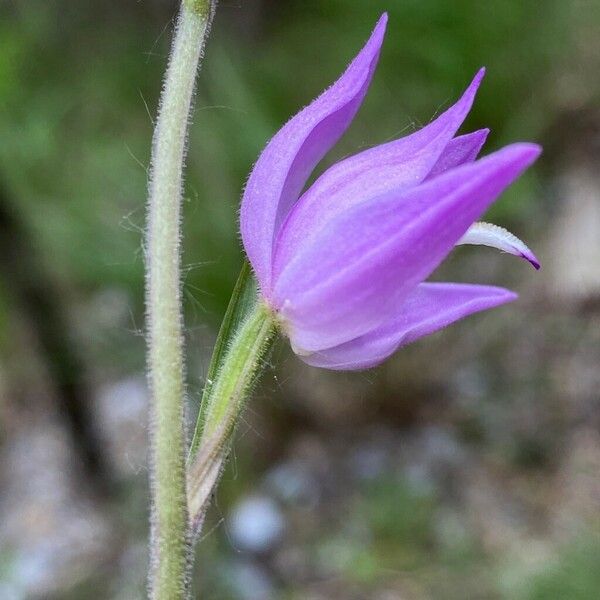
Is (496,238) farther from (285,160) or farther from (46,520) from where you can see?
(46,520)

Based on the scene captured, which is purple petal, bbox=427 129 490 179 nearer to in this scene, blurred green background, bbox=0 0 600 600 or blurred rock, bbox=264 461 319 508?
blurred green background, bbox=0 0 600 600

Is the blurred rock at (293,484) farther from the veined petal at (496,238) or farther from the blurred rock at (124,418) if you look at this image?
the veined petal at (496,238)

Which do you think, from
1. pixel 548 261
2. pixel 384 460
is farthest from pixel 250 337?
pixel 548 261

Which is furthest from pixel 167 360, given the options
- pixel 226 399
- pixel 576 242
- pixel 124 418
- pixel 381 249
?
pixel 576 242

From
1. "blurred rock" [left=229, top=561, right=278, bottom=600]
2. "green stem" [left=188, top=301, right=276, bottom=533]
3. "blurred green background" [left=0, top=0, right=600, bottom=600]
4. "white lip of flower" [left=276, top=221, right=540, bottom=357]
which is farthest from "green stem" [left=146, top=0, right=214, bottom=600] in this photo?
"blurred rock" [left=229, top=561, right=278, bottom=600]

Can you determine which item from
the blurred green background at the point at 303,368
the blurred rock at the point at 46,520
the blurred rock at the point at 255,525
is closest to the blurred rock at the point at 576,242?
the blurred green background at the point at 303,368

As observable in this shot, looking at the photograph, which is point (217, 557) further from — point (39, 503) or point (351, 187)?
point (351, 187)

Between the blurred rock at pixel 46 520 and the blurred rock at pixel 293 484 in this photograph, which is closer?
the blurred rock at pixel 46 520
